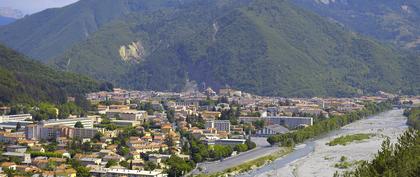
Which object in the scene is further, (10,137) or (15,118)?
(15,118)

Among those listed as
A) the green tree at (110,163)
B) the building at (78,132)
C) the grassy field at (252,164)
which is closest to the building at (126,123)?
the building at (78,132)

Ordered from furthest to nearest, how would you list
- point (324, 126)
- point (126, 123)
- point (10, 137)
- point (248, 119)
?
point (248, 119), point (324, 126), point (126, 123), point (10, 137)

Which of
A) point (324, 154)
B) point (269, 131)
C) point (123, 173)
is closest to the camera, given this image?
point (123, 173)

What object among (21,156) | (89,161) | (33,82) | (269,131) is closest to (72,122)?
(269,131)

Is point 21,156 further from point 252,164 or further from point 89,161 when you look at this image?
point 252,164

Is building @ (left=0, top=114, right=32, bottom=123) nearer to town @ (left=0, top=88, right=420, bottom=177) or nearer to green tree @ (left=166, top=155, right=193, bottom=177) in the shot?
town @ (left=0, top=88, right=420, bottom=177)

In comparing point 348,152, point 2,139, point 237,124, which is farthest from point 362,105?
point 2,139

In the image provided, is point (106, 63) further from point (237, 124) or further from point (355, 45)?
point (237, 124)
